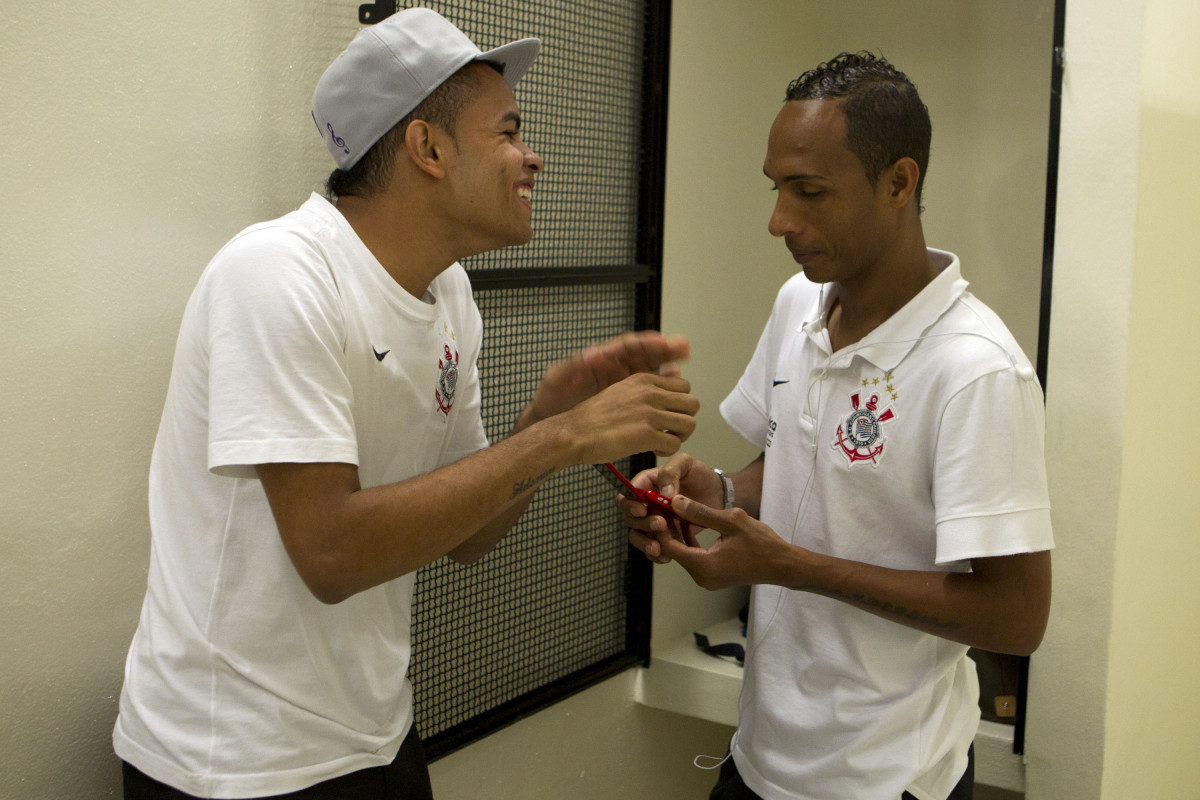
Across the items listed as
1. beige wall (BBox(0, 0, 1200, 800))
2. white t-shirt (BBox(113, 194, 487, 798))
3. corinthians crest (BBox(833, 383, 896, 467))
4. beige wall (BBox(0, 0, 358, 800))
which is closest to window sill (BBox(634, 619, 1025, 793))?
beige wall (BBox(0, 0, 1200, 800))

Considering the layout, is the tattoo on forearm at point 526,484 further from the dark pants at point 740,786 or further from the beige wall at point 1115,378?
the beige wall at point 1115,378

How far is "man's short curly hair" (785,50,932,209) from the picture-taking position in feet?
5.11

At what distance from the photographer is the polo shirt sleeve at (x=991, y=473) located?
138cm

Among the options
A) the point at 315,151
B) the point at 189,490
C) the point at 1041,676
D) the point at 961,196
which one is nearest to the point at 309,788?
the point at 189,490

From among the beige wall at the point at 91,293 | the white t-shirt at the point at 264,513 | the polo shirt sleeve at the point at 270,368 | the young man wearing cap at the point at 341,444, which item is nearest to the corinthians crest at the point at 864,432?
the young man wearing cap at the point at 341,444

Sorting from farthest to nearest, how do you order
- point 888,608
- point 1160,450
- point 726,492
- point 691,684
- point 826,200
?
point 691,684, point 1160,450, point 726,492, point 826,200, point 888,608

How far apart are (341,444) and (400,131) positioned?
471mm

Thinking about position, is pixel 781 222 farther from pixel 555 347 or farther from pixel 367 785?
pixel 367 785

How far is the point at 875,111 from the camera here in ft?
5.13

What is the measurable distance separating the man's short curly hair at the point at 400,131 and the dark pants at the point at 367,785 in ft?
2.52

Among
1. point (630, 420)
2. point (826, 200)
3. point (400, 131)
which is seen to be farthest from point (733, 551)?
point (400, 131)

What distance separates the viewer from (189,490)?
1.26 meters

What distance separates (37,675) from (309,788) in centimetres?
44

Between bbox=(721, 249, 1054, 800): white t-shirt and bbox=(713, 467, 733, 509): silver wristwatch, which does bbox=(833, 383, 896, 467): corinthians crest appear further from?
bbox=(713, 467, 733, 509): silver wristwatch
